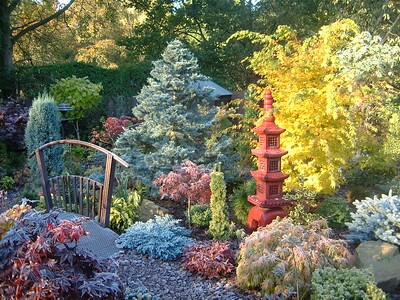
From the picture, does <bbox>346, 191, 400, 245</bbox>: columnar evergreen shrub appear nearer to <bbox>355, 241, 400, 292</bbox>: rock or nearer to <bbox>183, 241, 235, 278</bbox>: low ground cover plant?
<bbox>355, 241, 400, 292</bbox>: rock

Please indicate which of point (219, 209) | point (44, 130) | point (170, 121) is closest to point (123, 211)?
point (219, 209)

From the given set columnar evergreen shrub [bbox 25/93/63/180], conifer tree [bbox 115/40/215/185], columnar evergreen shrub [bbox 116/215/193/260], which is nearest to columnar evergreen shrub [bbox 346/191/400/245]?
columnar evergreen shrub [bbox 116/215/193/260]

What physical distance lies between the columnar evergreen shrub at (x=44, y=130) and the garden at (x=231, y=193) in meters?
0.02

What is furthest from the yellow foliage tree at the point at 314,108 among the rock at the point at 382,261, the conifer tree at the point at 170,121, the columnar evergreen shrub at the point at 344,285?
the columnar evergreen shrub at the point at 344,285

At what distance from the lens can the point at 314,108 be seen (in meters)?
5.73

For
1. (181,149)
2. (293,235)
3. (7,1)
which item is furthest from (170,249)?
(7,1)

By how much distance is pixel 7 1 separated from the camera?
37.2 feet

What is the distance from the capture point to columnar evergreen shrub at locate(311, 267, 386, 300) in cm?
323

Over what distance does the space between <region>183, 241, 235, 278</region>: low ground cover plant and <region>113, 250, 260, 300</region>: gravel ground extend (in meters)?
0.08

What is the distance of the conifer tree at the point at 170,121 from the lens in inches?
251

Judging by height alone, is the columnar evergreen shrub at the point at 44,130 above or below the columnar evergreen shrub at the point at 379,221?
above

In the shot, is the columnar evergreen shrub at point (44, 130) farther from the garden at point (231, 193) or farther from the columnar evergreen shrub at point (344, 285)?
the columnar evergreen shrub at point (344, 285)

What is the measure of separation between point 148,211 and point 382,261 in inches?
120

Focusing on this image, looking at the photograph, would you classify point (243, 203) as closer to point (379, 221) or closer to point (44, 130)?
point (379, 221)
